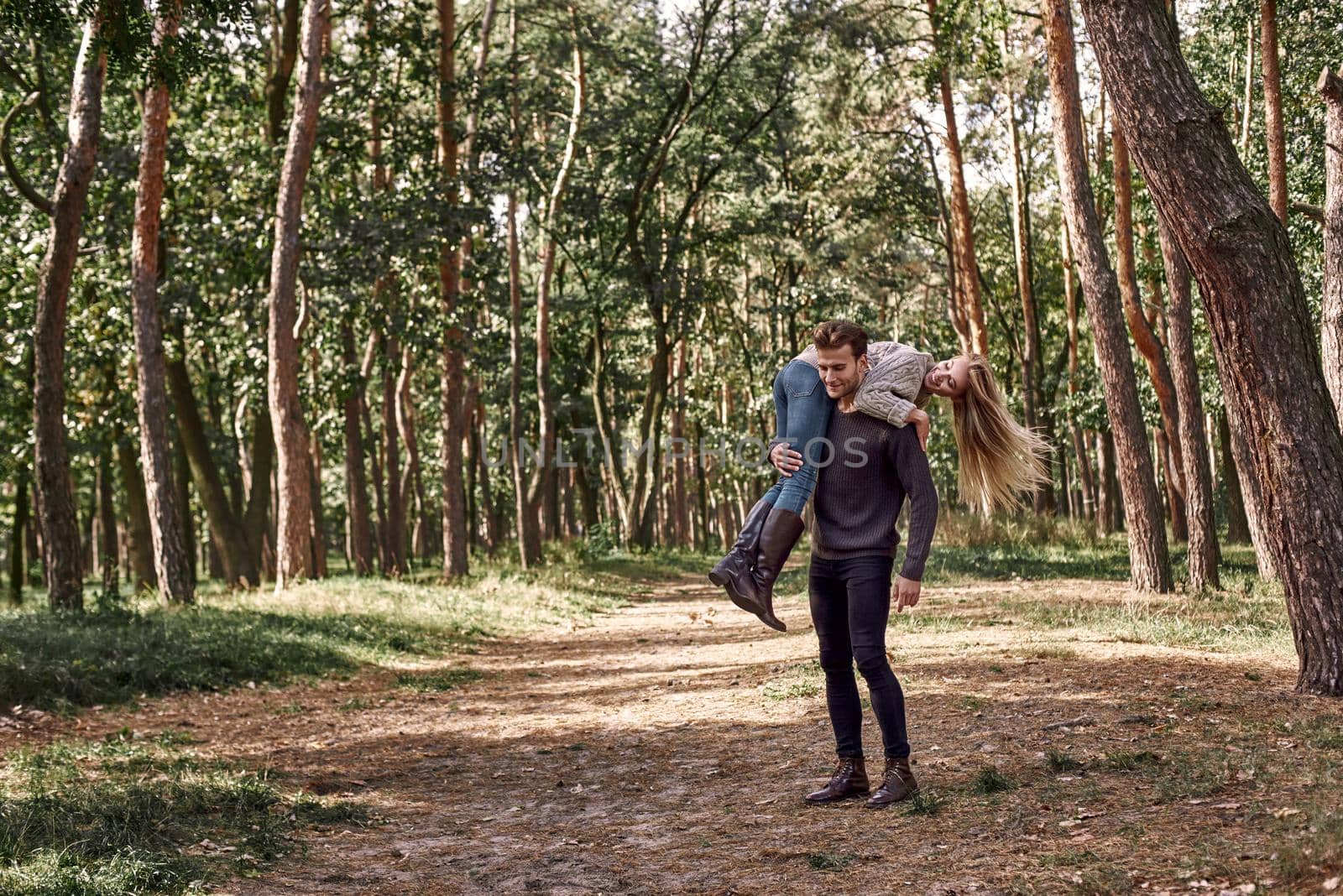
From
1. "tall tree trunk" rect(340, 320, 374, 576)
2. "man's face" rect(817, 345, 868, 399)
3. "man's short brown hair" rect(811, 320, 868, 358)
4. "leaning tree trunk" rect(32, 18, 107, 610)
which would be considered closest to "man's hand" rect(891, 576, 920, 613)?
"man's face" rect(817, 345, 868, 399)

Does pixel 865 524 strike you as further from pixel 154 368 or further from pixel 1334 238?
pixel 154 368

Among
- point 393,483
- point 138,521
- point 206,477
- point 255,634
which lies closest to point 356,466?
point 393,483

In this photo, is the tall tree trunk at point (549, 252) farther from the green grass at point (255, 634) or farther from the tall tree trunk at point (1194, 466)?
the tall tree trunk at point (1194, 466)

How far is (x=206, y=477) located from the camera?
21297 mm

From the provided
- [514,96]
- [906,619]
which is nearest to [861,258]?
[514,96]

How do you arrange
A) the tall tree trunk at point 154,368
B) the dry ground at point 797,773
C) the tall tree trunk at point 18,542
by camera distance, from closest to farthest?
the dry ground at point 797,773 < the tall tree trunk at point 154,368 < the tall tree trunk at point 18,542

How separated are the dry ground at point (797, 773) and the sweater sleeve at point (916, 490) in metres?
1.20

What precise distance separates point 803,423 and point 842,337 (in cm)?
45

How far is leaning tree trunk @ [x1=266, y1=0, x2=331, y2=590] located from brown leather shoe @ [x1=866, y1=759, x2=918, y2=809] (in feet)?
43.5

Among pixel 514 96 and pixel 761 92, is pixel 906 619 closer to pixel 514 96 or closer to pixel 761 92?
pixel 514 96

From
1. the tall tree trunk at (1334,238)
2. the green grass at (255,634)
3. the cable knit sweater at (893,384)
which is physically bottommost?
the green grass at (255,634)

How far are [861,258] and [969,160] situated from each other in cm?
387

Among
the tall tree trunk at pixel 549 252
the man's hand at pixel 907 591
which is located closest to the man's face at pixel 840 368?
the man's hand at pixel 907 591

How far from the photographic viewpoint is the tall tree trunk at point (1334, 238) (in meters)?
9.30
